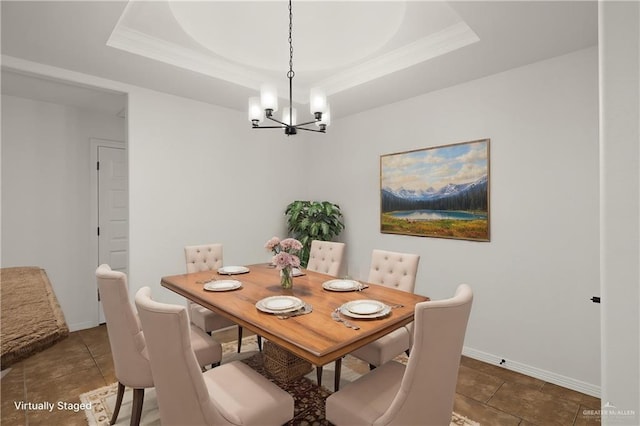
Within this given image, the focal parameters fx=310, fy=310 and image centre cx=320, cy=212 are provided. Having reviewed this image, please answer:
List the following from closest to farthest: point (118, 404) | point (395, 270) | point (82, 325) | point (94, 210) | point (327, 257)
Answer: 1. point (118, 404)
2. point (395, 270)
3. point (327, 257)
4. point (82, 325)
5. point (94, 210)

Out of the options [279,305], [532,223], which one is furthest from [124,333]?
[532,223]

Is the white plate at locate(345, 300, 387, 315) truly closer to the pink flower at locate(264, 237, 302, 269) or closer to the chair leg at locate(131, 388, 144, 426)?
the pink flower at locate(264, 237, 302, 269)

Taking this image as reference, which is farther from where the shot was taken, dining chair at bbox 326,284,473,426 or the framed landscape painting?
the framed landscape painting

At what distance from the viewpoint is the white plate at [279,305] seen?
68.4 inches

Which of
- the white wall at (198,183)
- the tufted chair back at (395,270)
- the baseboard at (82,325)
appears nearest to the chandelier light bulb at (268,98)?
the tufted chair back at (395,270)

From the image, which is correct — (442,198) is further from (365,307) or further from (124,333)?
(124,333)

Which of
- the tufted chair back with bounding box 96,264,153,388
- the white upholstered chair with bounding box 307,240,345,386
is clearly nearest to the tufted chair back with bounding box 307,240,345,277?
the white upholstered chair with bounding box 307,240,345,386

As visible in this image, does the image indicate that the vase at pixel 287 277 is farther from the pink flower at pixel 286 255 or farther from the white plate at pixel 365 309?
the white plate at pixel 365 309

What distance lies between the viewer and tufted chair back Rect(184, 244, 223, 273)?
3.06m

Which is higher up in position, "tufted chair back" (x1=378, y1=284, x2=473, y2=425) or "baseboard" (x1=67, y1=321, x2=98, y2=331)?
"tufted chair back" (x1=378, y1=284, x2=473, y2=425)

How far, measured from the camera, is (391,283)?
2643 millimetres

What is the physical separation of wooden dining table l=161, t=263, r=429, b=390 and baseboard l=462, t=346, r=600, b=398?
5.11 ft

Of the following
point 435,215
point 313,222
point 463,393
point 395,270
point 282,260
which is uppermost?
point 435,215

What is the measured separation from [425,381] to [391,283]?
1.35 metres
